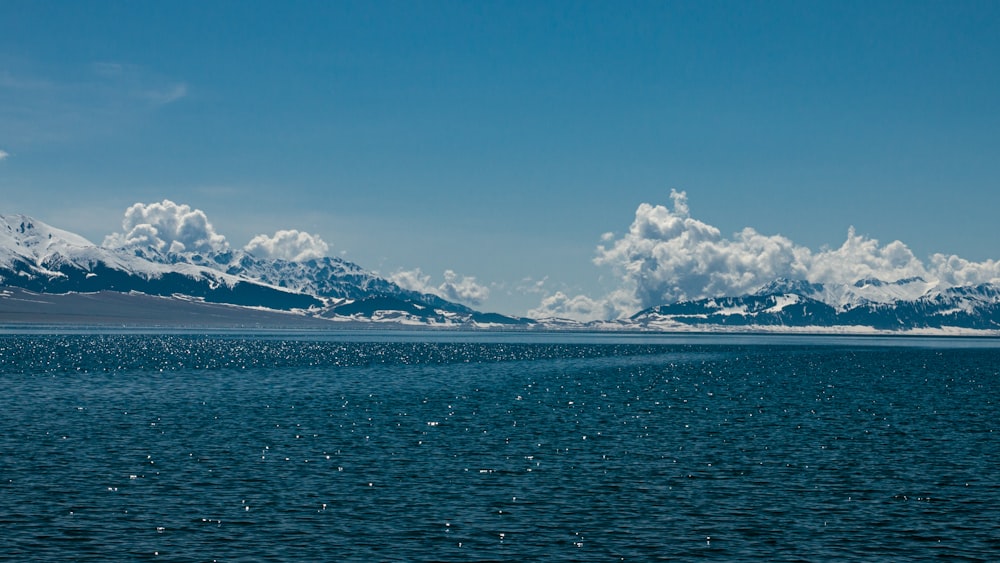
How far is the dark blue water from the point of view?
3622cm

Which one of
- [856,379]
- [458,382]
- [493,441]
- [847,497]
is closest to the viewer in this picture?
[847,497]

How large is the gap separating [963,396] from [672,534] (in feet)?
276

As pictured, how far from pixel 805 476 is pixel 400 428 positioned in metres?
31.7

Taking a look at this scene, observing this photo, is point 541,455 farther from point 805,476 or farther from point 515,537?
point 515,537

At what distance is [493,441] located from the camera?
65.2 m

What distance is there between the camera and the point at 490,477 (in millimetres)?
50562

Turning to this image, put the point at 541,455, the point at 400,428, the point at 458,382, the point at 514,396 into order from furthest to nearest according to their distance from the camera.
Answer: the point at 458,382, the point at 514,396, the point at 400,428, the point at 541,455

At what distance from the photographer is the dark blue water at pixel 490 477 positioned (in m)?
36.2

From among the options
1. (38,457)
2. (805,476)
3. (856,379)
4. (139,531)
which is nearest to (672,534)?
(805,476)

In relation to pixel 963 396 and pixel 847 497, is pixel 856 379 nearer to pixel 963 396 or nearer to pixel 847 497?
pixel 963 396

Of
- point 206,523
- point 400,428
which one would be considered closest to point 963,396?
point 400,428

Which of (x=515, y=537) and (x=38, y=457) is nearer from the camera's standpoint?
(x=515, y=537)

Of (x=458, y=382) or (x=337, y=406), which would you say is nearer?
(x=337, y=406)

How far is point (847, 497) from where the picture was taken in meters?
45.5
